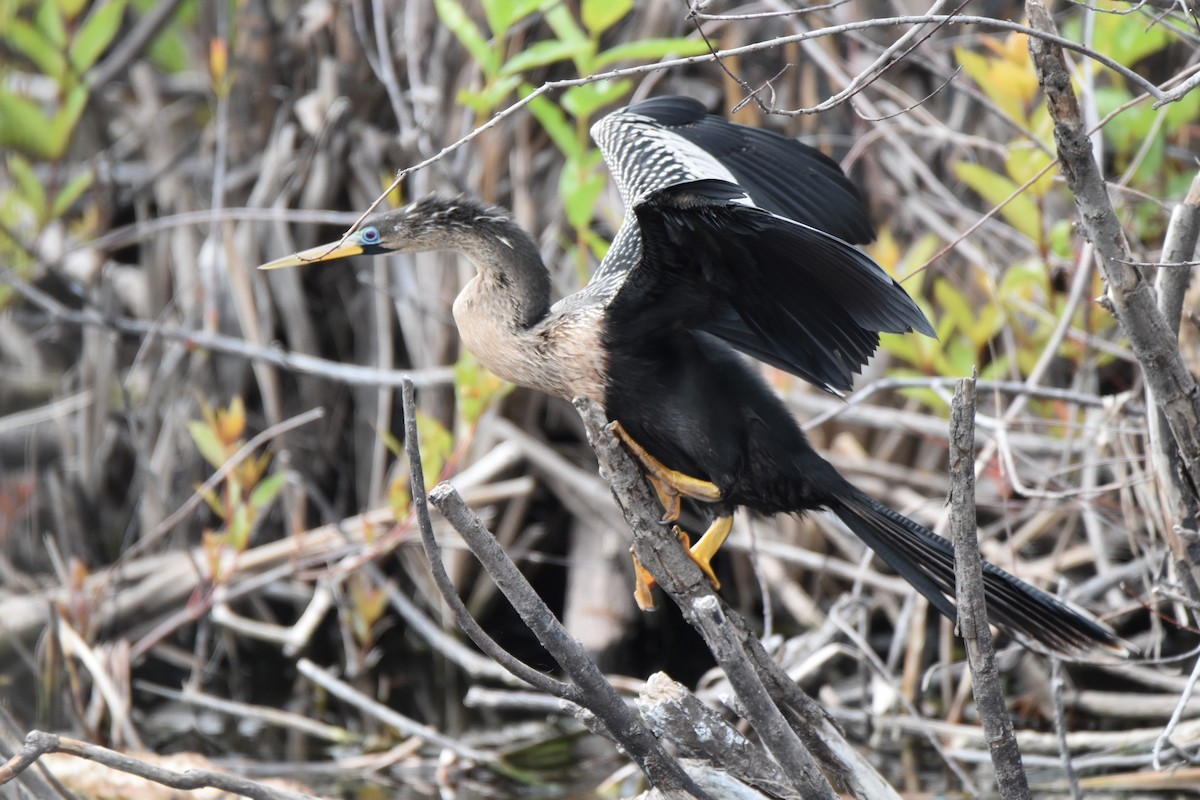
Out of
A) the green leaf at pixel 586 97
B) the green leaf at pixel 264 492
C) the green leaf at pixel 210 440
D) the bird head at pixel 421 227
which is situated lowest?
the green leaf at pixel 264 492

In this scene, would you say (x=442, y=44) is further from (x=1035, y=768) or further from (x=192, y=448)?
(x=1035, y=768)

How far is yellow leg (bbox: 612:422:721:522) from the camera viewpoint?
2.52m

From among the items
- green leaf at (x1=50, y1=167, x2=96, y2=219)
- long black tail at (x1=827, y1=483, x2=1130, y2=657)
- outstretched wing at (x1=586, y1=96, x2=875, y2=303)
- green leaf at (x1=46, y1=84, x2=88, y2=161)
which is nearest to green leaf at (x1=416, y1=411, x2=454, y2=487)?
outstretched wing at (x1=586, y1=96, x2=875, y2=303)

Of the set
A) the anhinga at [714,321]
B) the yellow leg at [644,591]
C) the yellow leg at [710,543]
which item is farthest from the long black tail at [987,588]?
the yellow leg at [644,591]

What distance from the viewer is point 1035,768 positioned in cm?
329

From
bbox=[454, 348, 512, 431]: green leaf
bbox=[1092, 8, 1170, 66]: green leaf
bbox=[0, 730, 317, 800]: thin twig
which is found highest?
bbox=[1092, 8, 1170, 66]: green leaf

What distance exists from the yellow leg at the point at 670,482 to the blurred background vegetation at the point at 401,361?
95 centimetres

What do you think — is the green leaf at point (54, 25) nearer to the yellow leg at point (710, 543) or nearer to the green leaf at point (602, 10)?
the green leaf at point (602, 10)

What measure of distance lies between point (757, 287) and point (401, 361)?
2.42 meters

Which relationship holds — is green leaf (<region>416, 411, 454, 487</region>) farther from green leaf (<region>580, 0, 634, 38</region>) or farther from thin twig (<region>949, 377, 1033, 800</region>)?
thin twig (<region>949, 377, 1033, 800</region>)

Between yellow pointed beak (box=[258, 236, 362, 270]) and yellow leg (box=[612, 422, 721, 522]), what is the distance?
30.3 inches

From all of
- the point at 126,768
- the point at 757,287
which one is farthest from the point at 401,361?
the point at 126,768

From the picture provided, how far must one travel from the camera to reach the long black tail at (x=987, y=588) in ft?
7.46

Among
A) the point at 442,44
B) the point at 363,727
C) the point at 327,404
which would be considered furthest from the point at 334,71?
the point at 363,727
